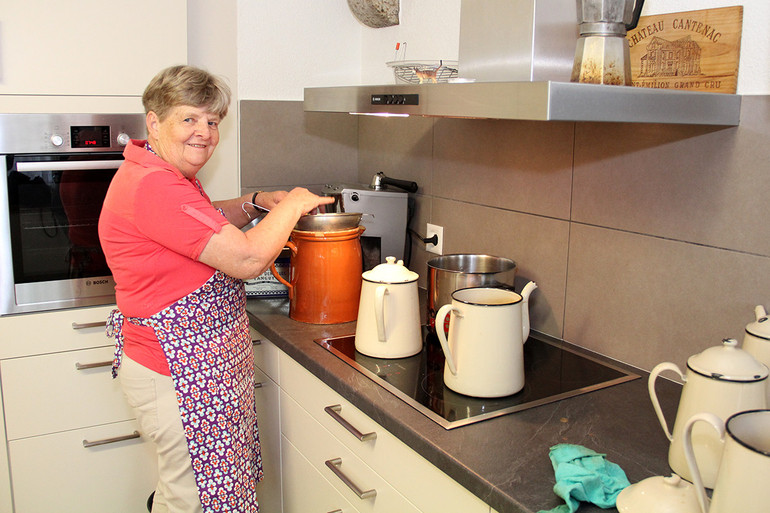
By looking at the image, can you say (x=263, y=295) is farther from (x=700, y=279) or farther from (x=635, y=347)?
(x=700, y=279)

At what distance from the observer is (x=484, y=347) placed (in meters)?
1.38

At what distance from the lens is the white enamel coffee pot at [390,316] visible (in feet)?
5.34

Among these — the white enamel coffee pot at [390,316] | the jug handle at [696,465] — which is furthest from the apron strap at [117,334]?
the jug handle at [696,465]

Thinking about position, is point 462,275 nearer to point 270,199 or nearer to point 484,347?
point 484,347

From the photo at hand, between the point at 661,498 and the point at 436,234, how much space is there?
1396mm

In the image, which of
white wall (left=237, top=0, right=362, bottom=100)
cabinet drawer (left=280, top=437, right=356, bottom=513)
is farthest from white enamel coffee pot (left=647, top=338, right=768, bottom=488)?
white wall (left=237, top=0, right=362, bottom=100)

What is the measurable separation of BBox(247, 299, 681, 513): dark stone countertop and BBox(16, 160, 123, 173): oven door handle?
3.16 ft

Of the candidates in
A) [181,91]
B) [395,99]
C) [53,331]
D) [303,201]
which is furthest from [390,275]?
[53,331]

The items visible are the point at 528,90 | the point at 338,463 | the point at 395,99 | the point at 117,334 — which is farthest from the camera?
the point at 117,334

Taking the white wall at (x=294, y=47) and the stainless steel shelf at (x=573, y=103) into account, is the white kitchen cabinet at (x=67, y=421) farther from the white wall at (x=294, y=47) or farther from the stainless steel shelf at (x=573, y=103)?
the stainless steel shelf at (x=573, y=103)

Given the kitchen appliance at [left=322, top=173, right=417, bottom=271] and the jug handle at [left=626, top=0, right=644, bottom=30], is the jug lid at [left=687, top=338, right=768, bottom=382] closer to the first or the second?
the jug handle at [left=626, top=0, right=644, bottom=30]

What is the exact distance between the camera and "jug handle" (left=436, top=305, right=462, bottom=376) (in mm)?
1361

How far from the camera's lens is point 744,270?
134 centimetres

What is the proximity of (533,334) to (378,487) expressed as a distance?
0.61 m
